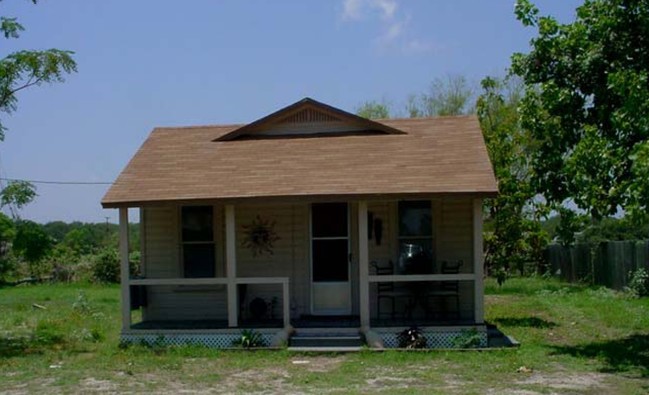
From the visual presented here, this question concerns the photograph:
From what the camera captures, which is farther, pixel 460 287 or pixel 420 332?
pixel 460 287

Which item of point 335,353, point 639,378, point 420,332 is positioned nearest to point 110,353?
point 335,353

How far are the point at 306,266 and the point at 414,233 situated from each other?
2.01 meters

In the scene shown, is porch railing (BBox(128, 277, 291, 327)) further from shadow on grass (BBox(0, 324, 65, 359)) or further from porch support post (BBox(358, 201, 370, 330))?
shadow on grass (BBox(0, 324, 65, 359))

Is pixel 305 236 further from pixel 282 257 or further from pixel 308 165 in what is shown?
pixel 308 165

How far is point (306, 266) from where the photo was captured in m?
15.0

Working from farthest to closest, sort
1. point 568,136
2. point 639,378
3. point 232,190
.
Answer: point 232,190 < point 568,136 < point 639,378

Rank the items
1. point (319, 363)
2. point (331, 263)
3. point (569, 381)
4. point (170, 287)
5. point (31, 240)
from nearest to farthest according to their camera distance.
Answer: point (569, 381), point (319, 363), point (331, 263), point (170, 287), point (31, 240)

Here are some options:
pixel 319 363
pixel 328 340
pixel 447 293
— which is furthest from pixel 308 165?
pixel 319 363

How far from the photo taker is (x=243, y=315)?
15.0 meters

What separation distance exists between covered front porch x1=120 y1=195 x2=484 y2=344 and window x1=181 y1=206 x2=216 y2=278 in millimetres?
18

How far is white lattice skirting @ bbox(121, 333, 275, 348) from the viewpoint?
13.5 metres

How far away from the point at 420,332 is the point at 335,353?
1460 mm

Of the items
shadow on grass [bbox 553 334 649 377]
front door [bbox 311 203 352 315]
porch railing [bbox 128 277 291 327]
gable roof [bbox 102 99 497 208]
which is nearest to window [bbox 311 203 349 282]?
front door [bbox 311 203 352 315]

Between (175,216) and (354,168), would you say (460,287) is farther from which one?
(175,216)
